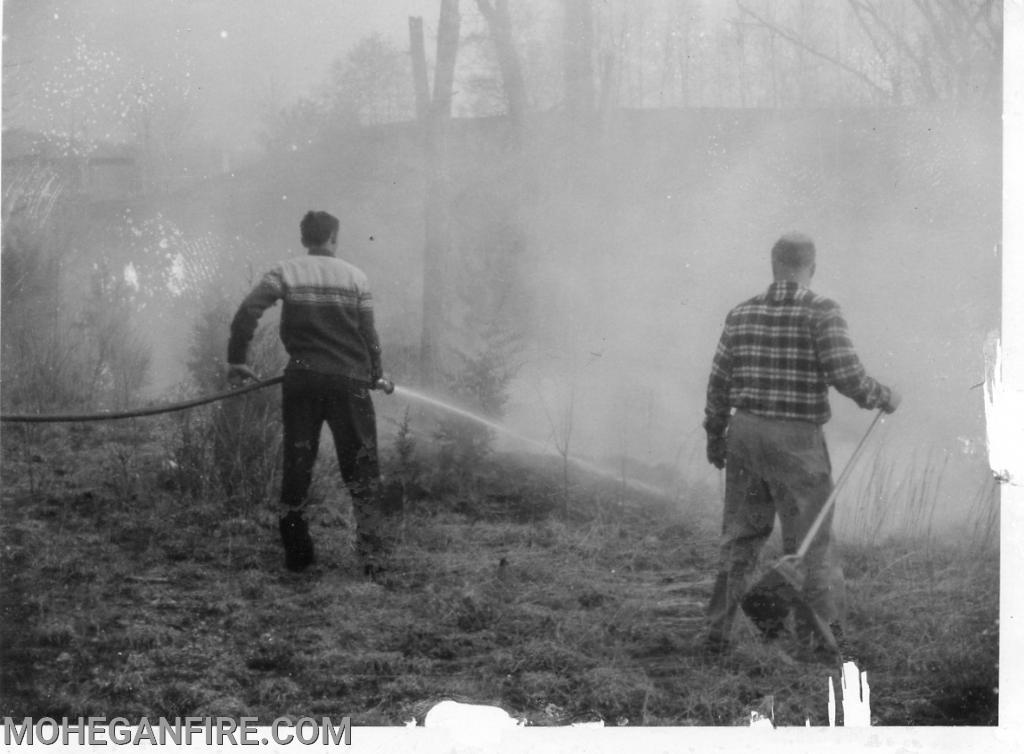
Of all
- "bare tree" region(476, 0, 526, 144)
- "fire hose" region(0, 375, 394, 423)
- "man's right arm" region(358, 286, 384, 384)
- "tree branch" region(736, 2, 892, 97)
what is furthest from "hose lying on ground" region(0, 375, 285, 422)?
"tree branch" region(736, 2, 892, 97)

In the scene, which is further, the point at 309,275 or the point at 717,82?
the point at 717,82

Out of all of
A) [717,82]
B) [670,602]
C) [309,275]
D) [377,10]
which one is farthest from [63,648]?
[717,82]

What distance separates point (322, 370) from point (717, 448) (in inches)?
63.9

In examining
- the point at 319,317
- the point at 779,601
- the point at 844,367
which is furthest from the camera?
the point at 319,317

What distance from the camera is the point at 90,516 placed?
4.05 metres

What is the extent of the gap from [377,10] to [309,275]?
1162 millimetres

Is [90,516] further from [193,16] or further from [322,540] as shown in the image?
[193,16]

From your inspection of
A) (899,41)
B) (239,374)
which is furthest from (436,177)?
(899,41)

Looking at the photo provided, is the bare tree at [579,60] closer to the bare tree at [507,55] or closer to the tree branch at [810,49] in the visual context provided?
the bare tree at [507,55]

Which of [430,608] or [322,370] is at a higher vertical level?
[322,370]

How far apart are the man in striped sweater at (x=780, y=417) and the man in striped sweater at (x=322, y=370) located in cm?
138

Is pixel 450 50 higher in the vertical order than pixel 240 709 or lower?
higher

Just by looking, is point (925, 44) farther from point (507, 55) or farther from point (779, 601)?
point (779, 601)

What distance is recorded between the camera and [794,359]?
3.77 metres
